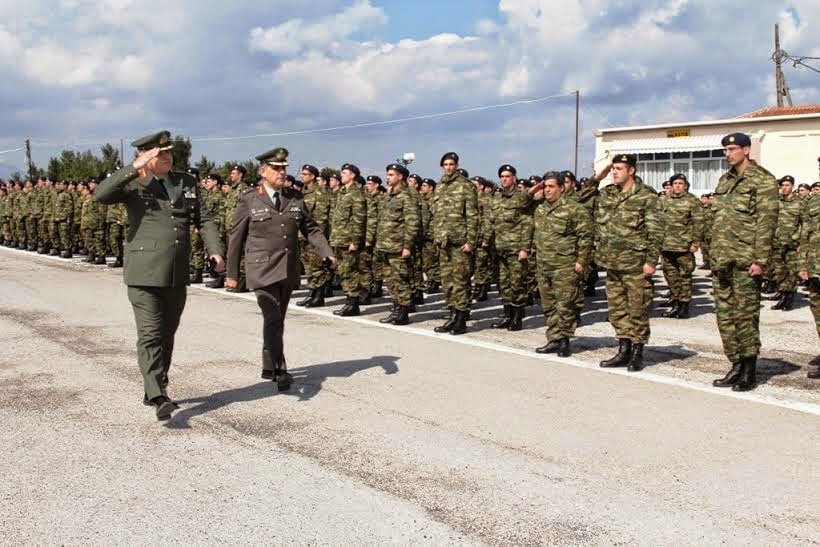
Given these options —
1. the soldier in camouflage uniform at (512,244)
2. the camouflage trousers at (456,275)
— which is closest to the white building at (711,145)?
the soldier in camouflage uniform at (512,244)

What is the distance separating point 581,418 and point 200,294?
885 centimetres

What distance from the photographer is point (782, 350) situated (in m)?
8.00

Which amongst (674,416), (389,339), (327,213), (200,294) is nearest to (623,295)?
(674,416)

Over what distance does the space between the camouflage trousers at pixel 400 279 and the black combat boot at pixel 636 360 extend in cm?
345

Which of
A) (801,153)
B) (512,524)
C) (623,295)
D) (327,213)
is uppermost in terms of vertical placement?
(801,153)

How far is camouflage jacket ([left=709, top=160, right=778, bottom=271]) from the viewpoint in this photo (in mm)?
6082

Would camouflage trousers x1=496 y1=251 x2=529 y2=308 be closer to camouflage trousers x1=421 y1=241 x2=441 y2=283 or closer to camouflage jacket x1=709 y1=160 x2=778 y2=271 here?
camouflage jacket x1=709 y1=160 x2=778 y2=271

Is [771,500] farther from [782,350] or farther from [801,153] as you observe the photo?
[801,153]

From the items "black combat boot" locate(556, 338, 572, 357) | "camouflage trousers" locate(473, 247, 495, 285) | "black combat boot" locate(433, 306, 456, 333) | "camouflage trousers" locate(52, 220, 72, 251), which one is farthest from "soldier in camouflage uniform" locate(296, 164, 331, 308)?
"camouflage trousers" locate(52, 220, 72, 251)

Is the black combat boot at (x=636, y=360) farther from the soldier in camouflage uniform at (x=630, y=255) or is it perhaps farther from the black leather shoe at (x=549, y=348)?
the black leather shoe at (x=549, y=348)

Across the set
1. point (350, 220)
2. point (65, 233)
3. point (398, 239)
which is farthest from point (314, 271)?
point (65, 233)

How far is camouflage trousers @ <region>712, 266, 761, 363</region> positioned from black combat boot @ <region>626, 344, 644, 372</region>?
0.82m

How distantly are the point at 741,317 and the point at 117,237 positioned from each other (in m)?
14.6

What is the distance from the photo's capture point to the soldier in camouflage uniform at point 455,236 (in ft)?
30.1
